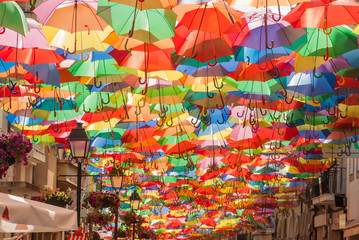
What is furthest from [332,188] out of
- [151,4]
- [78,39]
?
[151,4]

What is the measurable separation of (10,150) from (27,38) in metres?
2.33

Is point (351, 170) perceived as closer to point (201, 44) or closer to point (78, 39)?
point (201, 44)

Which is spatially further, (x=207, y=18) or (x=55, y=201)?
(x=55, y=201)

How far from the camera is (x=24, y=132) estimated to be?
65.6 feet

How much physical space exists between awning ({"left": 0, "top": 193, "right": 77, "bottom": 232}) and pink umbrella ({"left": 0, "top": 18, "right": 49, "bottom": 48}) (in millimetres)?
2375

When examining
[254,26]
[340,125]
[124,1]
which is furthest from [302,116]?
[124,1]

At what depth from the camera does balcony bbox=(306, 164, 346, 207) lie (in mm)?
34844

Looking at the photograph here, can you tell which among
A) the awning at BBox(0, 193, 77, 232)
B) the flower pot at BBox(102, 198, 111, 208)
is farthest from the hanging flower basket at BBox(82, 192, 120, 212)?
the awning at BBox(0, 193, 77, 232)

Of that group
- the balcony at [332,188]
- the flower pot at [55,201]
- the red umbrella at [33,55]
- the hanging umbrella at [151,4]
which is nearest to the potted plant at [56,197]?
the flower pot at [55,201]

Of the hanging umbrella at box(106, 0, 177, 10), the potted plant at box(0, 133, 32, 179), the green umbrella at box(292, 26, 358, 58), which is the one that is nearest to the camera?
the hanging umbrella at box(106, 0, 177, 10)

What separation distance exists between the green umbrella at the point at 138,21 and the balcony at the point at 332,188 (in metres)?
25.3

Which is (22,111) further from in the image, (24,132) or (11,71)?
(11,71)

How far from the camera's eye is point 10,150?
12719 millimetres

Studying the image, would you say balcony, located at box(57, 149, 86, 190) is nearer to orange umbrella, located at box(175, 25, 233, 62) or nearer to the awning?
the awning
